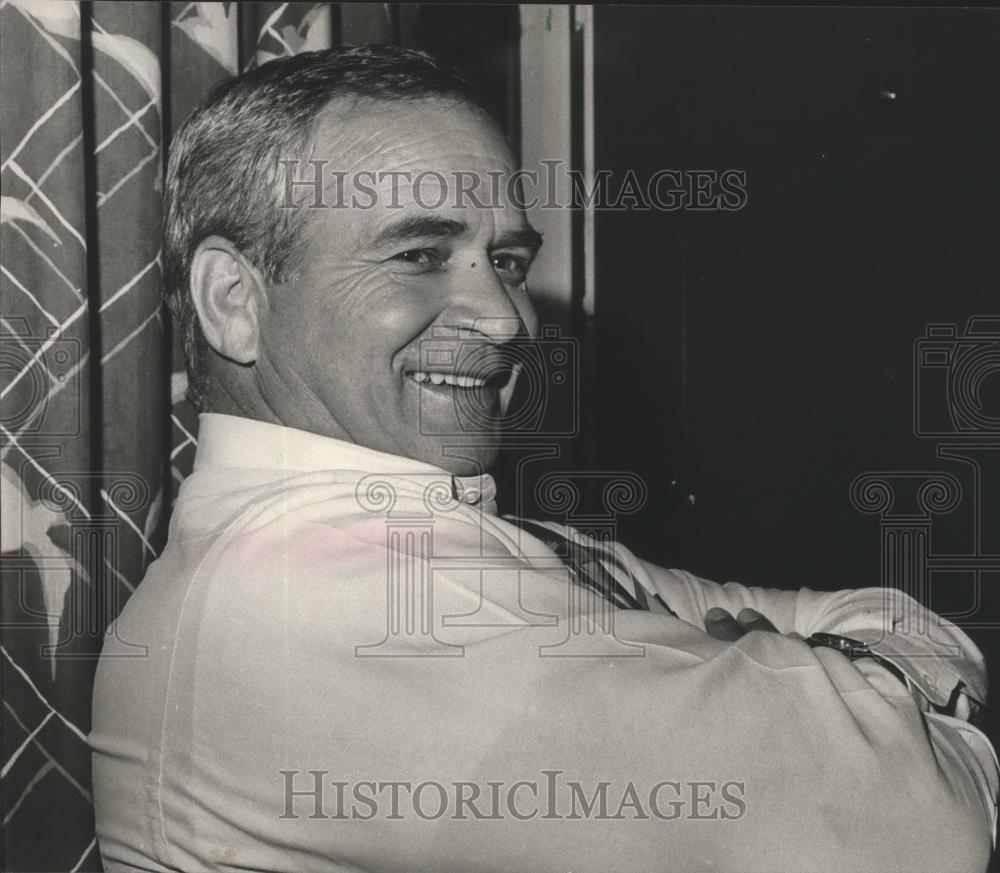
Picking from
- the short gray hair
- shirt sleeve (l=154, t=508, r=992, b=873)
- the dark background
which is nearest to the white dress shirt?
shirt sleeve (l=154, t=508, r=992, b=873)

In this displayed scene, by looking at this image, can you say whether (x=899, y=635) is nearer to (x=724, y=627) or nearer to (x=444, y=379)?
(x=724, y=627)

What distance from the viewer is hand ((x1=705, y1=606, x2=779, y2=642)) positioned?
968 mm

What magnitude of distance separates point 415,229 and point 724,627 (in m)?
0.46

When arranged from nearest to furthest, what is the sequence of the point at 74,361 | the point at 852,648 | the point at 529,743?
the point at 529,743 → the point at 852,648 → the point at 74,361

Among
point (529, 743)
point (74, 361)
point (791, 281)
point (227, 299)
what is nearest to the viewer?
point (529, 743)

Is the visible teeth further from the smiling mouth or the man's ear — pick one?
the man's ear

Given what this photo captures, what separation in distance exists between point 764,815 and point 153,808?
48 cm

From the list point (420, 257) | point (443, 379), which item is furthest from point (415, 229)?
point (443, 379)

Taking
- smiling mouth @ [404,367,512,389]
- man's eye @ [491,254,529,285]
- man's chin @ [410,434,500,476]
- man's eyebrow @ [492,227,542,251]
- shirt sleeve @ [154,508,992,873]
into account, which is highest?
man's eyebrow @ [492,227,542,251]

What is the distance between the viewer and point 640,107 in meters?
1.70

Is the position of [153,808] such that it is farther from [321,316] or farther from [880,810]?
[880,810]

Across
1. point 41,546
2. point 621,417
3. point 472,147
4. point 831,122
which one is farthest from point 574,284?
point 41,546

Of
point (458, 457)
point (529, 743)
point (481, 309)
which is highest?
point (481, 309)

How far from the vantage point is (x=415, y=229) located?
3.10 feet
